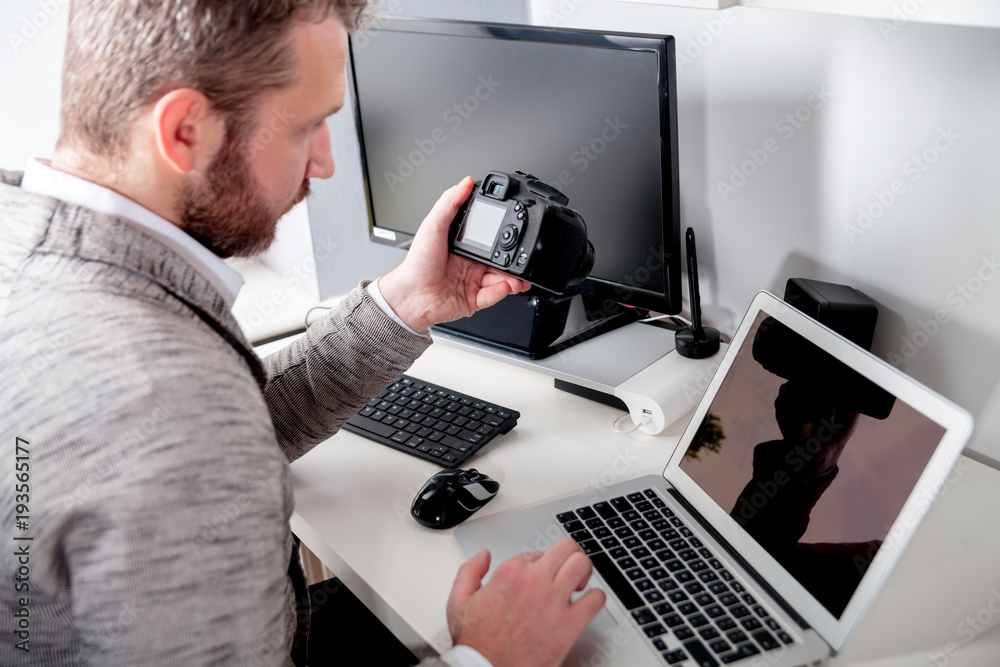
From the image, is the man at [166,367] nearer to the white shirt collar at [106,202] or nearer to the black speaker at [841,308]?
the white shirt collar at [106,202]

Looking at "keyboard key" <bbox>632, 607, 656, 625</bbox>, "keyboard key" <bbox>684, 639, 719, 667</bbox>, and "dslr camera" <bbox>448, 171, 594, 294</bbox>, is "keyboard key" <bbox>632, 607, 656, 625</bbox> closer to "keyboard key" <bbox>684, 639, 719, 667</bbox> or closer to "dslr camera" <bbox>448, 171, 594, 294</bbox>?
"keyboard key" <bbox>684, 639, 719, 667</bbox>

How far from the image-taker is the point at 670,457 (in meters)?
0.88

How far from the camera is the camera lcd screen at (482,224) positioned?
913mm

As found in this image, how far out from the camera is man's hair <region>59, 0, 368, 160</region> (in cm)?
62

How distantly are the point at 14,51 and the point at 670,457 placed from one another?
1.47 m

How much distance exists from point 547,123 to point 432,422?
0.41 metres

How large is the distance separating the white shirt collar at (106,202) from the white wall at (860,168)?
2.33 feet

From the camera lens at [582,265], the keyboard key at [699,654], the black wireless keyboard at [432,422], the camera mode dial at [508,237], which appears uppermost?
the camera mode dial at [508,237]

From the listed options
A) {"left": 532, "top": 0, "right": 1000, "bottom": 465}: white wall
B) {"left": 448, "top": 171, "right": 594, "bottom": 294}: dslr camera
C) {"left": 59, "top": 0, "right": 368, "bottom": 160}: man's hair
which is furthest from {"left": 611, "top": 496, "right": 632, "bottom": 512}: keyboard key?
{"left": 59, "top": 0, "right": 368, "bottom": 160}: man's hair

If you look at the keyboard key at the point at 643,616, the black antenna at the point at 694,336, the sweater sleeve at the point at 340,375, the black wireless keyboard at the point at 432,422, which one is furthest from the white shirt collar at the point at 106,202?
the black antenna at the point at 694,336

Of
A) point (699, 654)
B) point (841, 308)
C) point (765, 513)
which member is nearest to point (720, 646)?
point (699, 654)

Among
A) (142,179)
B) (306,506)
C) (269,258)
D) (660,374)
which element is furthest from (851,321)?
(269,258)

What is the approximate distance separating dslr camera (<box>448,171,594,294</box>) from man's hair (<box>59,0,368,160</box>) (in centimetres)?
31

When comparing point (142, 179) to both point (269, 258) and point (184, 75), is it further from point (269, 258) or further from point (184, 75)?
point (269, 258)
